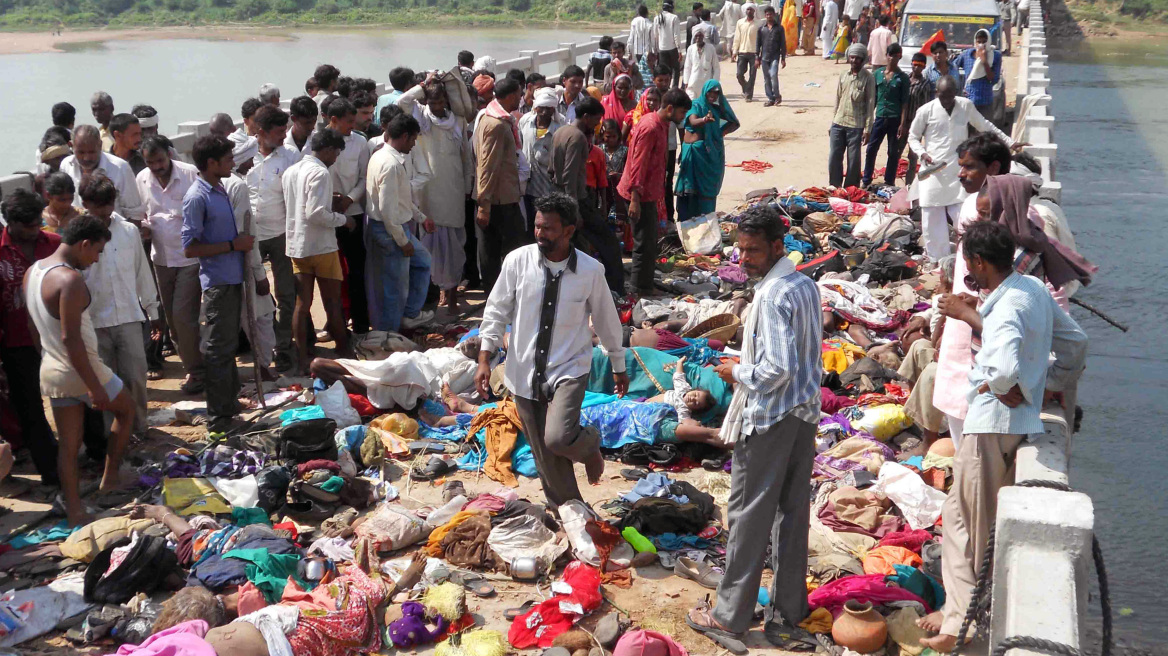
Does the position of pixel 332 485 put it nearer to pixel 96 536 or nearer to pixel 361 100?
pixel 96 536

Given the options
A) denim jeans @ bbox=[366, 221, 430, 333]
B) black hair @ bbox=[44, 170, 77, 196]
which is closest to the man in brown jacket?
denim jeans @ bbox=[366, 221, 430, 333]

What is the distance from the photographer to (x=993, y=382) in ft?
13.9

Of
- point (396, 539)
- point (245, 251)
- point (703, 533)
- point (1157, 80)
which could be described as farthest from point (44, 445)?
point (1157, 80)

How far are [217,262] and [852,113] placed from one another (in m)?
8.41

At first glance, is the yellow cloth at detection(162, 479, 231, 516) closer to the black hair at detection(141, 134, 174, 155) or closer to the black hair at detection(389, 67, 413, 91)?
the black hair at detection(141, 134, 174, 155)

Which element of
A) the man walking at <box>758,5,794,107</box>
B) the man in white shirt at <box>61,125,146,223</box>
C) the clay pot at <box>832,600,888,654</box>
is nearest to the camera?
the clay pot at <box>832,600,888,654</box>

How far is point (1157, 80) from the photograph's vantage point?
34844mm

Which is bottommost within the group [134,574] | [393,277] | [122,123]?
[134,574]

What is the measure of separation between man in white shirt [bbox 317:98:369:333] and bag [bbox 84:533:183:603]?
11.0 feet

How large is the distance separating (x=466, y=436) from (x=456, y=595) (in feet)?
6.41

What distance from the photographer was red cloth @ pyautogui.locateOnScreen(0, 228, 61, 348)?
19.0ft

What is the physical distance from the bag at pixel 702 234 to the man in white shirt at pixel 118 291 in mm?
5714

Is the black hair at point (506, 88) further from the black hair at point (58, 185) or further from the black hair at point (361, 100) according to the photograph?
the black hair at point (58, 185)

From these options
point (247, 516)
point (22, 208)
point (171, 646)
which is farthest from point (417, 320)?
point (171, 646)
